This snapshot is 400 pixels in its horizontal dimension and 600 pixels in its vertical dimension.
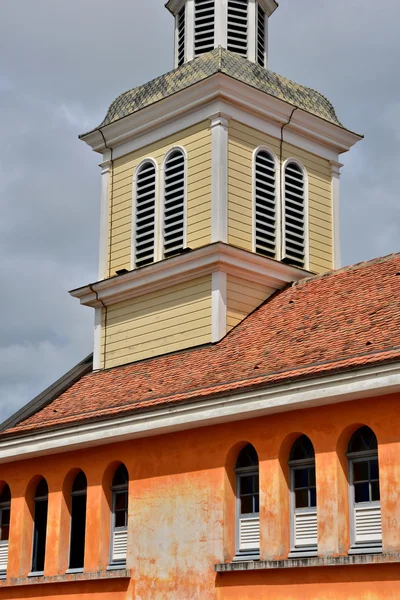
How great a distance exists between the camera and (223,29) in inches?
1085

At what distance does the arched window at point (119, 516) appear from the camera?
70.1 ft

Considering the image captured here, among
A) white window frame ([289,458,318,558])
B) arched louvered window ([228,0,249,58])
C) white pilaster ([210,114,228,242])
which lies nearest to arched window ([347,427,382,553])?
white window frame ([289,458,318,558])

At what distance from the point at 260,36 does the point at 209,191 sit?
18.3ft

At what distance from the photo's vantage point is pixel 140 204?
26.9 m

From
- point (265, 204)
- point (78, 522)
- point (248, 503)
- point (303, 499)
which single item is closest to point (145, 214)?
point (265, 204)

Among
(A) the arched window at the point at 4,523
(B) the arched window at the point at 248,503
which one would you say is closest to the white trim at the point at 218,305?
(B) the arched window at the point at 248,503

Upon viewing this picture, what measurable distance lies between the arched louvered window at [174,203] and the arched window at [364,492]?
28.9 feet

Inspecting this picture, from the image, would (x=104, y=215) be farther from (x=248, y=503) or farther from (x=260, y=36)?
(x=248, y=503)

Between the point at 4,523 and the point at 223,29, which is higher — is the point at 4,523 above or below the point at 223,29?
below

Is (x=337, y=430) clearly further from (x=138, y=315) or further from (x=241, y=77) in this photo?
(x=241, y=77)

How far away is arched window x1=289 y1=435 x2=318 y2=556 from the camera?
18.1m

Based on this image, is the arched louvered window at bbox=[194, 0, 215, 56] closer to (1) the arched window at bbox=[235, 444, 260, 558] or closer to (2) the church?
(2) the church

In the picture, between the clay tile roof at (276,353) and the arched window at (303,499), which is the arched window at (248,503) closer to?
the arched window at (303,499)

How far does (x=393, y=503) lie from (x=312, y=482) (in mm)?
1987
